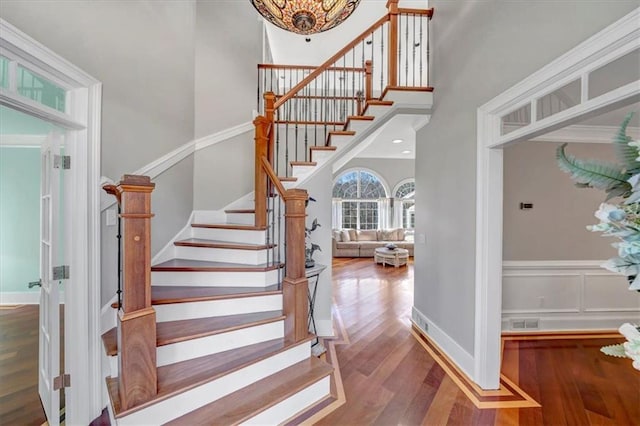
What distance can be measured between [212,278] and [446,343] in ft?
7.81

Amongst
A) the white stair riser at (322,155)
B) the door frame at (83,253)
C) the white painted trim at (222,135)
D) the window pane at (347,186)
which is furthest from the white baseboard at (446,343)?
the window pane at (347,186)

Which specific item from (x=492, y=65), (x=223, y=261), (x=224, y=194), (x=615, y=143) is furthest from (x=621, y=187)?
(x=224, y=194)

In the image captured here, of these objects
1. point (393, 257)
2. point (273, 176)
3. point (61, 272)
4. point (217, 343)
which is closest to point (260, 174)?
point (273, 176)

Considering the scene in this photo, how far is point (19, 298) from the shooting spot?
3902 mm

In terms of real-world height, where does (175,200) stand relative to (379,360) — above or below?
above

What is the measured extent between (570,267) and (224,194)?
4.48m

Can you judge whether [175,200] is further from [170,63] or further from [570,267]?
[570,267]

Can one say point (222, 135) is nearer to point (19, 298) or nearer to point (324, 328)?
point (324, 328)

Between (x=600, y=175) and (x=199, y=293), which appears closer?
(x=600, y=175)

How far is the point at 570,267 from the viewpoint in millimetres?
3273

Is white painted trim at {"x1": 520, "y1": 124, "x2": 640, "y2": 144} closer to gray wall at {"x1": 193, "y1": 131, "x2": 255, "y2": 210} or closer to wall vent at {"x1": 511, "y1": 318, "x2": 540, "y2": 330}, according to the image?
wall vent at {"x1": 511, "y1": 318, "x2": 540, "y2": 330}

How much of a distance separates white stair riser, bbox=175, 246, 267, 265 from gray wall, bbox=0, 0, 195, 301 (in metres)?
0.26

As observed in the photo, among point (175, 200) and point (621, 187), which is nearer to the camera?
point (621, 187)

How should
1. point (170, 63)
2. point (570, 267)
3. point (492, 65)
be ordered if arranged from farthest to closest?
point (570, 267), point (170, 63), point (492, 65)
